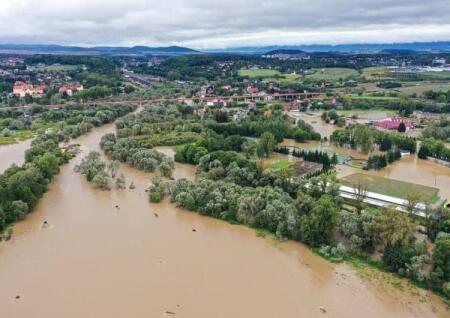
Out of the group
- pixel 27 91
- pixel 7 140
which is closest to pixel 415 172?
pixel 7 140

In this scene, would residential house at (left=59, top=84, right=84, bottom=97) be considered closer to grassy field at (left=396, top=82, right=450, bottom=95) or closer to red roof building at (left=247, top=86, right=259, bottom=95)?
red roof building at (left=247, top=86, right=259, bottom=95)

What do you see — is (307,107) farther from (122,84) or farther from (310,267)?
(310,267)

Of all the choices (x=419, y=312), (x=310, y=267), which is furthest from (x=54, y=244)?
(x=419, y=312)

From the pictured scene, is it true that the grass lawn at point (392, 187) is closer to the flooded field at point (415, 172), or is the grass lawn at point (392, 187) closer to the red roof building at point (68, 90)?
the flooded field at point (415, 172)

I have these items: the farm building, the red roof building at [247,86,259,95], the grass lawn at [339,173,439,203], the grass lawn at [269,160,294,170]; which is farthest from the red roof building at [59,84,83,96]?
the grass lawn at [339,173,439,203]

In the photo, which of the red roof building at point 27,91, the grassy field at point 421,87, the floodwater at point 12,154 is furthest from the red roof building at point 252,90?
the floodwater at point 12,154

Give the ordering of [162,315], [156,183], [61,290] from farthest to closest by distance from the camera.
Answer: [156,183] → [61,290] → [162,315]

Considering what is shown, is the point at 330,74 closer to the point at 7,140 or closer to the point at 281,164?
the point at 281,164
